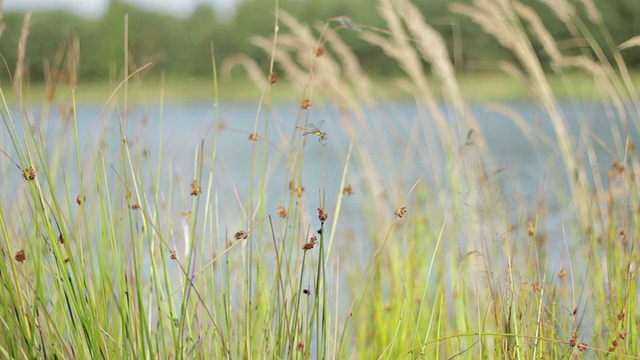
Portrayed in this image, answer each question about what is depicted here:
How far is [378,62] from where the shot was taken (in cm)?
3697

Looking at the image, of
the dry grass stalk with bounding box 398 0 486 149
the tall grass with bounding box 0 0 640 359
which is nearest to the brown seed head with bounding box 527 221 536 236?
the tall grass with bounding box 0 0 640 359

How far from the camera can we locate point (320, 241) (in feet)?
4.41

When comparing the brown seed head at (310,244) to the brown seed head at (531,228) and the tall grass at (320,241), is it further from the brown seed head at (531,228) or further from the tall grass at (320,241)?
the brown seed head at (531,228)

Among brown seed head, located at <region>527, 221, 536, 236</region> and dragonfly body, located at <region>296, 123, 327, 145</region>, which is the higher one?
dragonfly body, located at <region>296, 123, 327, 145</region>

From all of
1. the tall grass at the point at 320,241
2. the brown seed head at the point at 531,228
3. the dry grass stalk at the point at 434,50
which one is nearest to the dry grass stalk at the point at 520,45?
the tall grass at the point at 320,241

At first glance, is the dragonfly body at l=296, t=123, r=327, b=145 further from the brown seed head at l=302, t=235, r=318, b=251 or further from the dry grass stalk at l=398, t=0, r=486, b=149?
the dry grass stalk at l=398, t=0, r=486, b=149

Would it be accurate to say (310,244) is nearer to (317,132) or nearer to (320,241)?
(320,241)

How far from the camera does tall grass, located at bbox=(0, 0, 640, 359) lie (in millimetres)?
1536

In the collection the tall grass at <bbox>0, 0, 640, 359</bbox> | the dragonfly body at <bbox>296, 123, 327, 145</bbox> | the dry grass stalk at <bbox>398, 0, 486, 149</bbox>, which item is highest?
the dry grass stalk at <bbox>398, 0, 486, 149</bbox>

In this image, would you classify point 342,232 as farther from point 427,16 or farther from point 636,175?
point 427,16

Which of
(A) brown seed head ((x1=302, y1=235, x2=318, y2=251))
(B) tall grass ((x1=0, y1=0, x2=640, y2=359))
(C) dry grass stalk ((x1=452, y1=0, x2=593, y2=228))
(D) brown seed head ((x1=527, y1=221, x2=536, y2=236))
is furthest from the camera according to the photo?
(C) dry grass stalk ((x1=452, y1=0, x2=593, y2=228))

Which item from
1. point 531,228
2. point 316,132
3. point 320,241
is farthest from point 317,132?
point 531,228

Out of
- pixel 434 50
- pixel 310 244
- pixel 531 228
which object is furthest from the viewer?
pixel 434 50

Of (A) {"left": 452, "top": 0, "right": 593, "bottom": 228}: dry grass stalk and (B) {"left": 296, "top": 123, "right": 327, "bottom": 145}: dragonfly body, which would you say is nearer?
(B) {"left": 296, "top": 123, "right": 327, "bottom": 145}: dragonfly body
